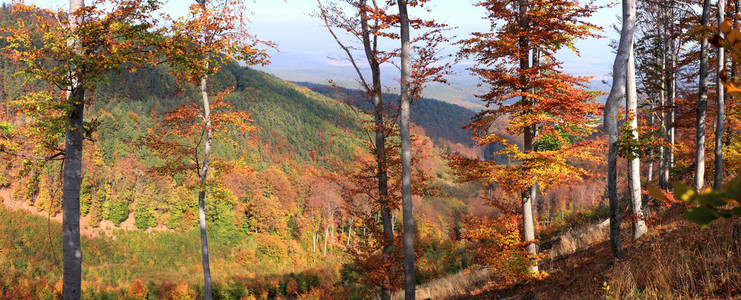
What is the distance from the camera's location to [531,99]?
8773 mm

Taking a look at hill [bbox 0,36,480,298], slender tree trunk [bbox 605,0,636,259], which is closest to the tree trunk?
slender tree trunk [bbox 605,0,636,259]

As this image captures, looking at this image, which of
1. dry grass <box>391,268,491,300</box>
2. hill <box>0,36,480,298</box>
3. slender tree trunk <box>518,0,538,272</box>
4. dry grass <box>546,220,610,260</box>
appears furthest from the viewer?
hill <box>0,36,480,298</box>

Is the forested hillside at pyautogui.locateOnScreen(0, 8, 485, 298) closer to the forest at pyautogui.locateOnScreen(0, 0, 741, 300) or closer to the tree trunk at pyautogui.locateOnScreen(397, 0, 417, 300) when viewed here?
the forest at pyautogui.locateOnScreen(0, 0, 741, 300)

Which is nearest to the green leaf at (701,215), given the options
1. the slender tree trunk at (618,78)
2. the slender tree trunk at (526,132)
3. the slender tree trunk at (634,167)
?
the slender tree trunk at (618,78)

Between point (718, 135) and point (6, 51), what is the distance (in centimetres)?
1472

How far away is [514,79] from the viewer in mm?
8484

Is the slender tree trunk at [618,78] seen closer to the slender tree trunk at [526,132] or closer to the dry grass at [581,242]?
the slender tree trunk at [526,132]

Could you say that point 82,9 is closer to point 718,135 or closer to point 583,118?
point 583,118

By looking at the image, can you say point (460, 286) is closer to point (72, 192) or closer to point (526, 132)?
point (526, 132)

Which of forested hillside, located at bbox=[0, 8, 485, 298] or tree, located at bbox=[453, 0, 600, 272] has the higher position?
tree, located at bbox=[453, 0, 600, 272]

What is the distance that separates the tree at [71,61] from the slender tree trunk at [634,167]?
27.5 ft

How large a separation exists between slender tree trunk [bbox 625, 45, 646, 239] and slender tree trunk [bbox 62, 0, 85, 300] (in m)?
9.30

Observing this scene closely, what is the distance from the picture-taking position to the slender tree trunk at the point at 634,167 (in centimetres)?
715

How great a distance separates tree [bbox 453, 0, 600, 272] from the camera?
8.17m
